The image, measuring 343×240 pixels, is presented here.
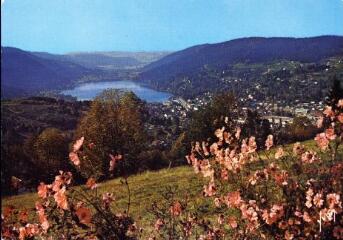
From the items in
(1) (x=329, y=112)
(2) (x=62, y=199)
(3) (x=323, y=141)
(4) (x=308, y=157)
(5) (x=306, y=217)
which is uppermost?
(1) (x=329, y=112)

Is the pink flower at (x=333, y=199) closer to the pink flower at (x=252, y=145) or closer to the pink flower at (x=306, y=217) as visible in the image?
the pink flower at (x=306, y=217)

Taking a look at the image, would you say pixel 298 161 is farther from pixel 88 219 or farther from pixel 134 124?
pixel 134 124

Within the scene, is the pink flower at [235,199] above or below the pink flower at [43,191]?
below

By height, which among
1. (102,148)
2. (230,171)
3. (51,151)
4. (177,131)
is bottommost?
(177,131)

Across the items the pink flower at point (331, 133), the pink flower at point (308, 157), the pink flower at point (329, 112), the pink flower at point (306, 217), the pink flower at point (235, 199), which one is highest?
the pink flower at point (329, 112)

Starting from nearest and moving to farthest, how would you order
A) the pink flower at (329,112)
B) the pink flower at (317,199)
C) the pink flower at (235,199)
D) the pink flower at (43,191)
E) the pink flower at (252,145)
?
the pink flower at (43,191), the pink flower at (317,199), the pink flower at (235,199), the pink flower at (329,112), the pink flower at (252,145)

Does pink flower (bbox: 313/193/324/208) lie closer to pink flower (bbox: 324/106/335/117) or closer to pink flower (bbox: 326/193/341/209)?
pink flower (bbox: 326/193/341/209)

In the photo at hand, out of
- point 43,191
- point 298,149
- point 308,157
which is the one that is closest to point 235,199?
point 308,157

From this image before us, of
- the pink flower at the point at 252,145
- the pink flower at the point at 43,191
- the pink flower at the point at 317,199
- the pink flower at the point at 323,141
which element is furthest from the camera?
the pink flower at the point at 252,145

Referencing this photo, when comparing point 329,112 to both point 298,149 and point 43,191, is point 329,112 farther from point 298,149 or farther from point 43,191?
point 43,191

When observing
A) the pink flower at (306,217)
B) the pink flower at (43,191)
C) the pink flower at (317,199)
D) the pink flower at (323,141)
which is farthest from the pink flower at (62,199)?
the pink flower at (323,141)

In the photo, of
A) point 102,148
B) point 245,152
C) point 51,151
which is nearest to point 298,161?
point 245,152
